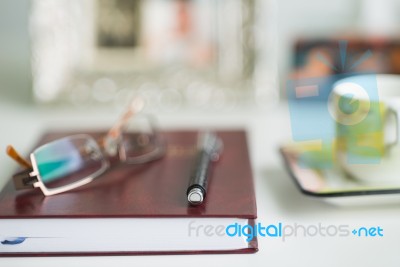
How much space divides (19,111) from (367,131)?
471 mm

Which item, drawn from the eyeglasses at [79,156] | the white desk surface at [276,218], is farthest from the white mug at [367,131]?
the eyeglasses at [79,156]

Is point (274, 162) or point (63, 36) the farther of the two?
point (63, 36)

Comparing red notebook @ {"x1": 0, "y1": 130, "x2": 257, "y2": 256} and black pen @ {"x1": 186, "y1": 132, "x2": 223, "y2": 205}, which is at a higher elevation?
black pen @ {"x1": 186, "y1": 132, "x2": 223, "y2": 205}

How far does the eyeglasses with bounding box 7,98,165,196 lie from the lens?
0.56 metres

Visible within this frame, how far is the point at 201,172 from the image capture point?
57 cm

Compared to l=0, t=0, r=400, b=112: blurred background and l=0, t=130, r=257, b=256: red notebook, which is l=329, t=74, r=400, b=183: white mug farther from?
l=0, t=0, r=400, b=112: blurred background

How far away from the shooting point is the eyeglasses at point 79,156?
1.84 ft

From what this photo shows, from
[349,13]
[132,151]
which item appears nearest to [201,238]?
[132,151]

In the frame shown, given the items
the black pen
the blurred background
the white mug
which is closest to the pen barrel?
the black pen

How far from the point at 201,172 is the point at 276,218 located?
0.08 m

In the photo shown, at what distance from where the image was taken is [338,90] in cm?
61

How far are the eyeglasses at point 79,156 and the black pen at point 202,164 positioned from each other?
5 cm

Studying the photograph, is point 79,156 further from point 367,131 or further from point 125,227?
A: point 367,131

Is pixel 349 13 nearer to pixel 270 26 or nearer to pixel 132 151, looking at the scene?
pixel 270 26
